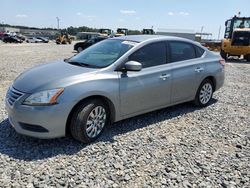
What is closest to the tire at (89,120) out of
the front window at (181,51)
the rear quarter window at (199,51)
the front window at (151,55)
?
the front window at (151,55)

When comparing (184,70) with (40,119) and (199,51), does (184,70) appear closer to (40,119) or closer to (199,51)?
(199,51)

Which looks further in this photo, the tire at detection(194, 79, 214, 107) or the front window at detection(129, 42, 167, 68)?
the tire at detection(194, 79, 214, 107)

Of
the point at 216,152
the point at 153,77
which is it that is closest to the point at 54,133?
the point at 153,77

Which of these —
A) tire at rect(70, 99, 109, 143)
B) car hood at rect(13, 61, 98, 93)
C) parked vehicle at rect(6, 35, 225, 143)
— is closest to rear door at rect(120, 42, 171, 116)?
parked vehicle at rect(6, 35, 225, 143)

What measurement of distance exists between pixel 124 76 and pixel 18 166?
2012mm

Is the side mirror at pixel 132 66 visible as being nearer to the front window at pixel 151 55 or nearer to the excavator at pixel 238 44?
the front window at pixel 151 55

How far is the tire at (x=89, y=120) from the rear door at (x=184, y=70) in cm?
168

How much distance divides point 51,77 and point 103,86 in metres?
0.78

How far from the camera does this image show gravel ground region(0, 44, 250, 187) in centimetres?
311

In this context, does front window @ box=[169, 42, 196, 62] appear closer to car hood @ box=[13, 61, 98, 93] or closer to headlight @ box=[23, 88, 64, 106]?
car hood @ box=[13, 61, 98, 93]

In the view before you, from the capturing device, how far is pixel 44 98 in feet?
11.5

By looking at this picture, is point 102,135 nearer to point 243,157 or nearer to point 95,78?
point 95,78

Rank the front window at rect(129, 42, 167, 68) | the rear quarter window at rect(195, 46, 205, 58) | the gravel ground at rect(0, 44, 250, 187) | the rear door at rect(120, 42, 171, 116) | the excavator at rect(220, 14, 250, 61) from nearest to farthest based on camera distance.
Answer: the gravel ground at rect(0, 44, 250, 187)
the rear door at rect(120, 42, 171, 116)
the front window at rect(129, 42, 167, 68)
the rear quarter window at rect(195, 46, 205, 58)
the excavator at rect(220, 14, 250, 61)

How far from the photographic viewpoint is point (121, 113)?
425 cm
